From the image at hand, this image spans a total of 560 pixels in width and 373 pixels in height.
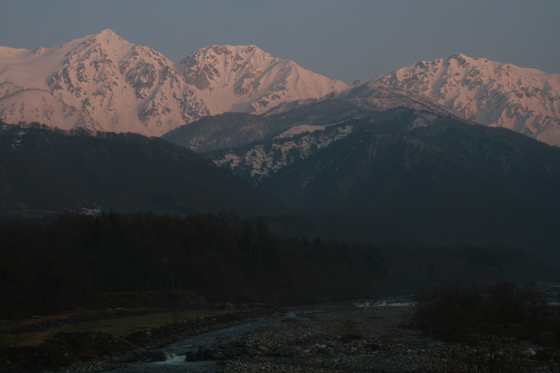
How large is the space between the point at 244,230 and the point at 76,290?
71.0m

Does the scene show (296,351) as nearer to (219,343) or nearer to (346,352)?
(346,352)

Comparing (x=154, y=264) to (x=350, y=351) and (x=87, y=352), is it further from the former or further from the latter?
(x=350, y=351)

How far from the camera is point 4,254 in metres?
79.9

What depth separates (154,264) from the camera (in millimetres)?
117250

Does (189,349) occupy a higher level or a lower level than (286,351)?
lower

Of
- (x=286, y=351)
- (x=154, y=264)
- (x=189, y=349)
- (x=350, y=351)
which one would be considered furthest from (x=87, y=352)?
(x=154, y=264)

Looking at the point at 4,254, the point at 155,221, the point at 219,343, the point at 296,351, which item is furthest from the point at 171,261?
the point at 296,351

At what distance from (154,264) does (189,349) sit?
55819mm

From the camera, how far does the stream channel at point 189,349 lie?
5203 centimetres

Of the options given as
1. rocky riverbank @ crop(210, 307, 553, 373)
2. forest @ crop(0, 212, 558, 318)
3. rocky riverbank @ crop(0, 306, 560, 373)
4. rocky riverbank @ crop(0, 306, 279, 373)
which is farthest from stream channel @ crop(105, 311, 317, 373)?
forest @ crop(0, 212, 558, 318)

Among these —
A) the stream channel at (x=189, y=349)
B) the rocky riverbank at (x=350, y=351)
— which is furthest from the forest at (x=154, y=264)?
the rocky riverbank at (x=350, y=351)

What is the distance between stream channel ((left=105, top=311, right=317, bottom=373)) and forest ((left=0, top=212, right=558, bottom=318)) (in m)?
20.4

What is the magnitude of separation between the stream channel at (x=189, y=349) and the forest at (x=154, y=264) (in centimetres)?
2035

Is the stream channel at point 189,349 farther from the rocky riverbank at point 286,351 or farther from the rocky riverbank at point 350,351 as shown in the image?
the rocky riverbank at point 350,351
